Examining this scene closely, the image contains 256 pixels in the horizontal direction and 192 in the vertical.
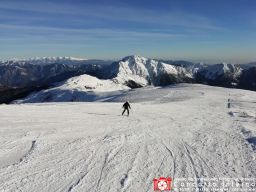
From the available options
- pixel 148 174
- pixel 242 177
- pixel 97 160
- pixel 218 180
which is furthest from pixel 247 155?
pixel 97 160

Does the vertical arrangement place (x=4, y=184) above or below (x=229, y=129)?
above

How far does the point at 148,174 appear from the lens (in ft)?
47.3

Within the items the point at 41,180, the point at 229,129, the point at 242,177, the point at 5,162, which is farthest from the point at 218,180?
the point at 229,129

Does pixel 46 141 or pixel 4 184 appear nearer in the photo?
pixel 4 184

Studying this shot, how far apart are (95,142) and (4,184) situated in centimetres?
821

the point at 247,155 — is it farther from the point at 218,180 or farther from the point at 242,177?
the point at 218,180

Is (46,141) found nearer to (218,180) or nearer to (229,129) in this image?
(218,180)

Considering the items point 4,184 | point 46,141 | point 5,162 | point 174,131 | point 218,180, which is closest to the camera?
point 4,184

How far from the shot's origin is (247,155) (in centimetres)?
1845

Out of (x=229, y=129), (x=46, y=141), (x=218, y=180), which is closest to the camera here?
(x=218, y=180)

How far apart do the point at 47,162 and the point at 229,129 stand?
17.8 m

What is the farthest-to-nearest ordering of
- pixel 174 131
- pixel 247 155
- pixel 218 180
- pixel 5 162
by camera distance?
pixel 174 131 → pixel 247 155 → pixel 5 162 → pixel 218 180

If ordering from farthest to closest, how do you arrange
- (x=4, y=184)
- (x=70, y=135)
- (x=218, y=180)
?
(x=70, y=135), (x=218, y=180), (x=4, y=184)

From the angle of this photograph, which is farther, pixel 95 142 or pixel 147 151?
pixel 95 142
